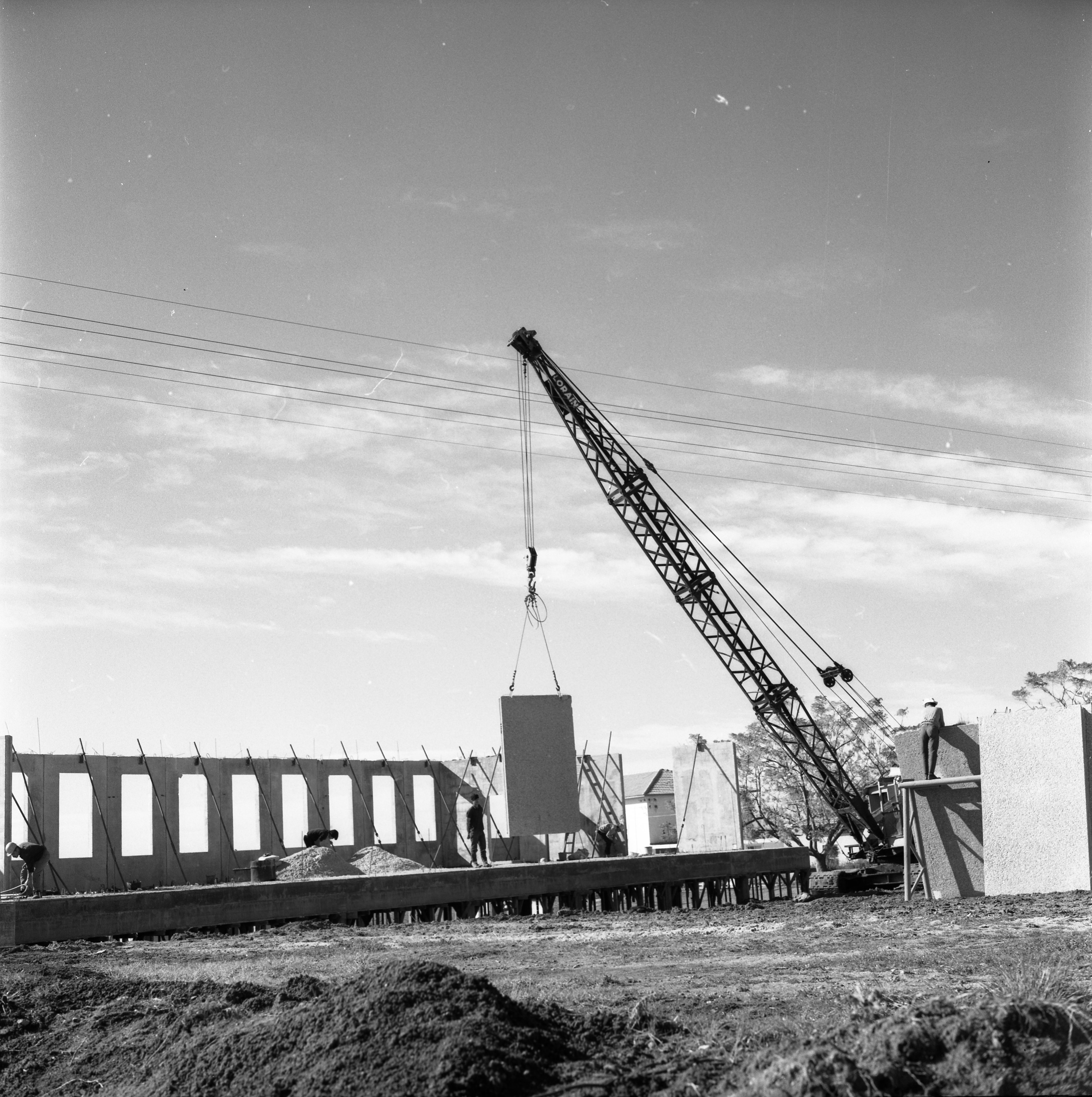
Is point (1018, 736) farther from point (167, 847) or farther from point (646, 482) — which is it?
point (167, 847)

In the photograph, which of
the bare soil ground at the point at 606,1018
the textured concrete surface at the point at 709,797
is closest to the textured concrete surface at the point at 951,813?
the bare soil ground at the point at 606,1018

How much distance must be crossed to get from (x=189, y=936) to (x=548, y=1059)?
45.0 ft

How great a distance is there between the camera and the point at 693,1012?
630 cm

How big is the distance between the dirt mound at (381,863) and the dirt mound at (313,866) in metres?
0.32

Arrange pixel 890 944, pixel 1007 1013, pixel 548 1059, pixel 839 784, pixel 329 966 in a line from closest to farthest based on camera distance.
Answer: pixel 1007 1013 → pixel 548 1059 → pixel 890 944 → pixel 329 966 → pixel 839 784

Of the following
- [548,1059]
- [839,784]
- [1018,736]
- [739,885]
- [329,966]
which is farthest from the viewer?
[839,784]

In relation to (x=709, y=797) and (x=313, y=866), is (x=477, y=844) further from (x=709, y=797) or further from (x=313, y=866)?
(x=709, y=797)

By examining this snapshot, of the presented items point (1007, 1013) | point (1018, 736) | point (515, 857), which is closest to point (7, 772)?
point (515, 857)

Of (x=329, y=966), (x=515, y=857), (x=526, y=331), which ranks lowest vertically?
(x=515, y=857)

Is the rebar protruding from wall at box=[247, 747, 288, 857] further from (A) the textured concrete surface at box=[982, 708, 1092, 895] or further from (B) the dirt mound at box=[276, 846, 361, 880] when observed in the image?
(A) the textured concrete surface at box=[982, 708, 1092, 895]

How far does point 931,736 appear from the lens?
47.1 ft

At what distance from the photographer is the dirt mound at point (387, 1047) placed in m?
4.78

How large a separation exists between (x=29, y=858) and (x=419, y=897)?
6858 mm

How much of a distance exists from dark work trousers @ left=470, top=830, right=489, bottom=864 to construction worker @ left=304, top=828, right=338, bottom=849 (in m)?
4.21
